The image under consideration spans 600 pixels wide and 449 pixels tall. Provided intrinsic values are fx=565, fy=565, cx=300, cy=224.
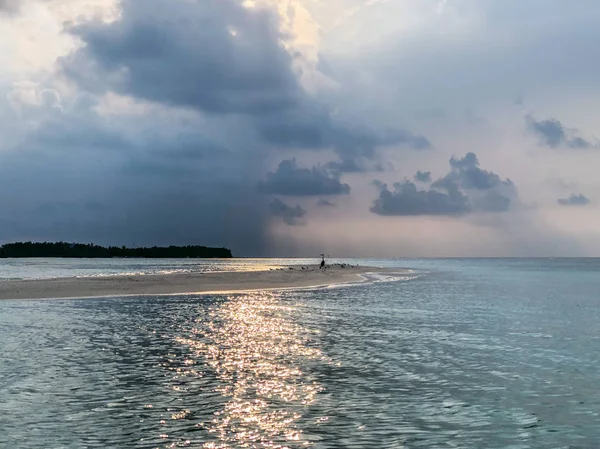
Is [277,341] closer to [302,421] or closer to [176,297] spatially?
[302,421]

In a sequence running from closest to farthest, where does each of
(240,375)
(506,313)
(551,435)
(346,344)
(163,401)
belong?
(551,435) → (163,401) → (240,375) → (346,344) → (506,313)

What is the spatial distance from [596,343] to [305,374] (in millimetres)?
17511

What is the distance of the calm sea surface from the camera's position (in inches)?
544

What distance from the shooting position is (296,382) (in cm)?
1911

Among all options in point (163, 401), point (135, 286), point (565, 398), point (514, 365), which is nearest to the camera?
point (163, 401)

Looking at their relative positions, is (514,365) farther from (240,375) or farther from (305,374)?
(240,375)

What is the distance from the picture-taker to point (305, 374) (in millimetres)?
20375

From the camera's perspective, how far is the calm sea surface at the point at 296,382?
1382 centimetres

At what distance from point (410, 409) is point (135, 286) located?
→ 196ft

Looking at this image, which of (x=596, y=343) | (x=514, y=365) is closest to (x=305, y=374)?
(x=514, y=365)

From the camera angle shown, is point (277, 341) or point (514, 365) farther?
point (277, 341)

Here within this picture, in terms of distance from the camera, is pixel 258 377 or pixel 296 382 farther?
pixel 258 377

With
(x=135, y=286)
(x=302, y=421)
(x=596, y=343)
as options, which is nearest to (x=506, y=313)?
(x=596, y=343)

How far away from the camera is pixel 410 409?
1609 cm
